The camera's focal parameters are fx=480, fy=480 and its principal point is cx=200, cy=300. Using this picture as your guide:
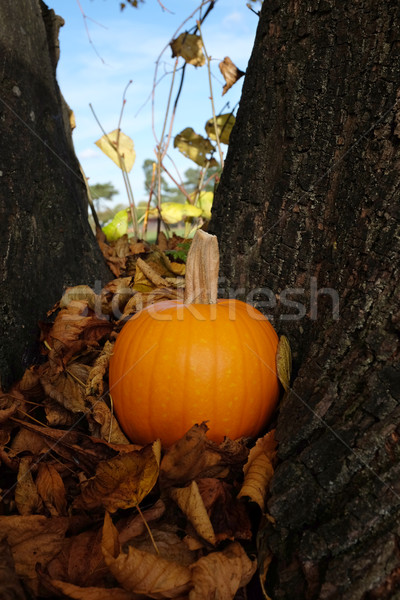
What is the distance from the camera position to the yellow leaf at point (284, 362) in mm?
1889

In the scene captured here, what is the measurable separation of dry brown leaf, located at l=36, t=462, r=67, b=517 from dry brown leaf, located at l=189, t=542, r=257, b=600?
1.80 feet

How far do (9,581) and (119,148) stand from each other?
376cm

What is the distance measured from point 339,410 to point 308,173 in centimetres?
100

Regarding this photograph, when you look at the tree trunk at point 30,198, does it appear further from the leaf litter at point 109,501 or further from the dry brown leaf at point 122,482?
the dry brown leaf at point 122,482

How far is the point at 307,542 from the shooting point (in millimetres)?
1299

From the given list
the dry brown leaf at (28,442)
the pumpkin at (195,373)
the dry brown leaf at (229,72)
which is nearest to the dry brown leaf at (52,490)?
the dry brown leaf at (28,442)

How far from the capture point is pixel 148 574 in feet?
4.15

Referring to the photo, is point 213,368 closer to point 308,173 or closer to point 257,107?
point 308,173

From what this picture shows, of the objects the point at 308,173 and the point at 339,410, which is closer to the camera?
the point at 339,410

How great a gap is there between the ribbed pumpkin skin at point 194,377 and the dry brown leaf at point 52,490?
345 mm

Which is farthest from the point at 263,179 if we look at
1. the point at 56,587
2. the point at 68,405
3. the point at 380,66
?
the point at 56,587

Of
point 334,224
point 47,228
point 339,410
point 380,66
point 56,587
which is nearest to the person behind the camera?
point 56,587

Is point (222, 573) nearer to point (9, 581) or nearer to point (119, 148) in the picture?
point (9, 581)

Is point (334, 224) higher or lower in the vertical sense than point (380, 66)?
lower
